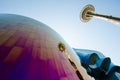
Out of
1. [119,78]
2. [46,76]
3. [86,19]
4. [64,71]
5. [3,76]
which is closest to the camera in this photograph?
[3,76]

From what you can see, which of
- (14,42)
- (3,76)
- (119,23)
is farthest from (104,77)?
(3,76)

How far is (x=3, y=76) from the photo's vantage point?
400cm

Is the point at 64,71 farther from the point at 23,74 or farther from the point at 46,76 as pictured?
the point at 23,74

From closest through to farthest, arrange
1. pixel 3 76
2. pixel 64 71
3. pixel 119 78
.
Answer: pixel 3 76 < pixel 64 71 < pixel 119 78

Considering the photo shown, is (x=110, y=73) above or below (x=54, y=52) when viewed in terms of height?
below

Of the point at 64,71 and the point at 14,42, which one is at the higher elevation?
the point at 14,42

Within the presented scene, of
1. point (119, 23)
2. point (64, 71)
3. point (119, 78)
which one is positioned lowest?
point (119, 78)

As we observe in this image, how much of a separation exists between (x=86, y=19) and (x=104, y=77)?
12.4 meters

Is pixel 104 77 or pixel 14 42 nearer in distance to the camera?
pixel 14 42

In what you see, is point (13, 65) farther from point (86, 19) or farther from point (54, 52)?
point (86, 19)

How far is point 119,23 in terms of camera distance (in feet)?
55.2

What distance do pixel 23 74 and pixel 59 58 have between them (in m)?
2.14

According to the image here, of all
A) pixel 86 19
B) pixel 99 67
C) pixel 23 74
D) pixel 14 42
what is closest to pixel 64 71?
pixel 23 74

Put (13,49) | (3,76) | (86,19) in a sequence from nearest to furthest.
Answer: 1. (3,76)
2. (13,49)
3. (86,19)
